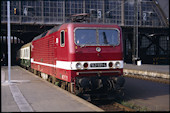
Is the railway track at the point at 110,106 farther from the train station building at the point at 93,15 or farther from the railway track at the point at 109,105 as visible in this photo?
the train station building at the point at 93,15

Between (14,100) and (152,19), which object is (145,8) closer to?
(152,19)

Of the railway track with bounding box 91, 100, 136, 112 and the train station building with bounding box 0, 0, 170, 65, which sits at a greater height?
the train station building with bounding box 0, 0, 170, 65

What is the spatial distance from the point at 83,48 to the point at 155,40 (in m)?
44.2

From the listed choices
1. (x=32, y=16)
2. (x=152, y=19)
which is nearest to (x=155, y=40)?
(x=152, y=19)

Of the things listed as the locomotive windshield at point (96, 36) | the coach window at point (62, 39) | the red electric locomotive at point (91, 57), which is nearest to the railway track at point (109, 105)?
the red electric locomotive at point (91, 57)

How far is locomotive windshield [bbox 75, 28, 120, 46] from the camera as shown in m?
9.91

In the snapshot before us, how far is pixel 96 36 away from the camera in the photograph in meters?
10.2

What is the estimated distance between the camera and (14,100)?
8852 mm

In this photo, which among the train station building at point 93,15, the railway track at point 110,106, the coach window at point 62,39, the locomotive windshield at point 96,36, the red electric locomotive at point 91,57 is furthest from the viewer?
the train station building at point 93,15

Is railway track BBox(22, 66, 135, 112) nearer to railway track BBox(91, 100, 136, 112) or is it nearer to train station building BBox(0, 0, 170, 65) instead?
railway track BBox(91, 100, 136, 112)

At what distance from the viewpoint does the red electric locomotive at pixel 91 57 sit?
9.63m

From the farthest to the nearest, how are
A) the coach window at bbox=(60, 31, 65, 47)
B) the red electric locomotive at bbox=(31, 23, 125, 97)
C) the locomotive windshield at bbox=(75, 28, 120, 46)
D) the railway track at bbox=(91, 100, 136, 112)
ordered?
the coach window at bbox=(60, 31, 65, 47) → the locomotive windshield at bbox=(75, 28, 120, 46) → the red electric locomotive at bbox=(31, 23, 125, 97) → the railway track at bbox=(91, 100, 136, 112)

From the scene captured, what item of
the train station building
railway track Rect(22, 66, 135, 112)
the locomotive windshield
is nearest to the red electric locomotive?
Answer: the locomotive windshield

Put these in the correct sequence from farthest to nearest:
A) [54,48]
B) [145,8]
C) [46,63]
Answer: [145,8] < [46,63] < [54,48]
